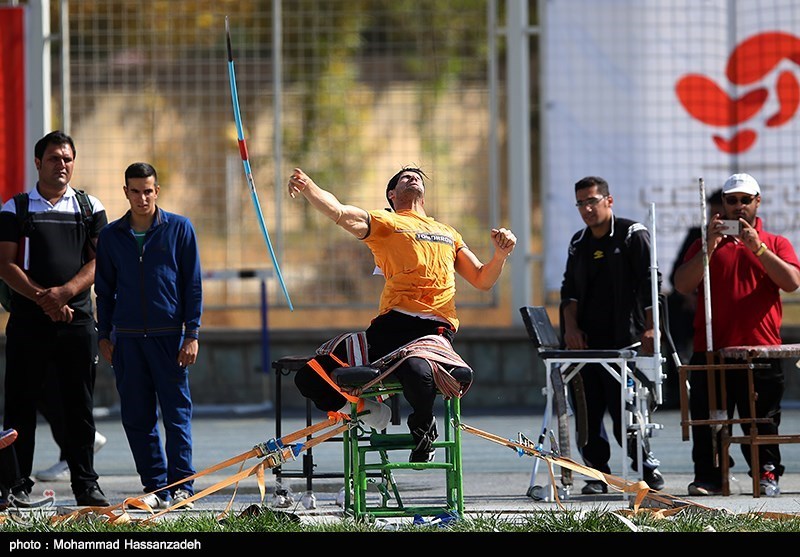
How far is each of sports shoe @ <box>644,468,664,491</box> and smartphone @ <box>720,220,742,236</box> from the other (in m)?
1.52

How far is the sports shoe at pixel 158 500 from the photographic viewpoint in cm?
→ 851

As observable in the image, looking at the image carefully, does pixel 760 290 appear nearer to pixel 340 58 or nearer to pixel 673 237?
pixel 673 237

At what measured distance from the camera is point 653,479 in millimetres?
A: 9336

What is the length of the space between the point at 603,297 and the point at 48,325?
3.43 meters

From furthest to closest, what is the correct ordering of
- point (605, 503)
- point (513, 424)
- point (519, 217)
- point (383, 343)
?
point (519, 217) → point (513, 424) → point (605, 503) → point (383, 343)

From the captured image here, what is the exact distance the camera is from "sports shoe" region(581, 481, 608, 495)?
920 cm

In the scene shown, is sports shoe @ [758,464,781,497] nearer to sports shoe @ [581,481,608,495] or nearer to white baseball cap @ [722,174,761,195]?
sports shoe @ [581,481,608,495]

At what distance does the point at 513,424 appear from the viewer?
13594 millimetres

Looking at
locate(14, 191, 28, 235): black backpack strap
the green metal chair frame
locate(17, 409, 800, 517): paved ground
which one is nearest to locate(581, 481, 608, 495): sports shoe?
locate(17, 409, 800, 517): paved ground

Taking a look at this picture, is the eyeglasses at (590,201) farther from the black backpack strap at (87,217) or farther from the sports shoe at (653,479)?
the black backpack strap at (87,217)

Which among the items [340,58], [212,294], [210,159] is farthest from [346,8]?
[212,294]

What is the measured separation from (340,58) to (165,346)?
24.1 ft

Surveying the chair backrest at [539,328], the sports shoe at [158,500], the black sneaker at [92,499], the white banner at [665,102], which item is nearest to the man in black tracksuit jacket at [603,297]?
the chair backrest at [539,328]

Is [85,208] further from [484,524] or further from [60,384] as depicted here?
[484,524]
